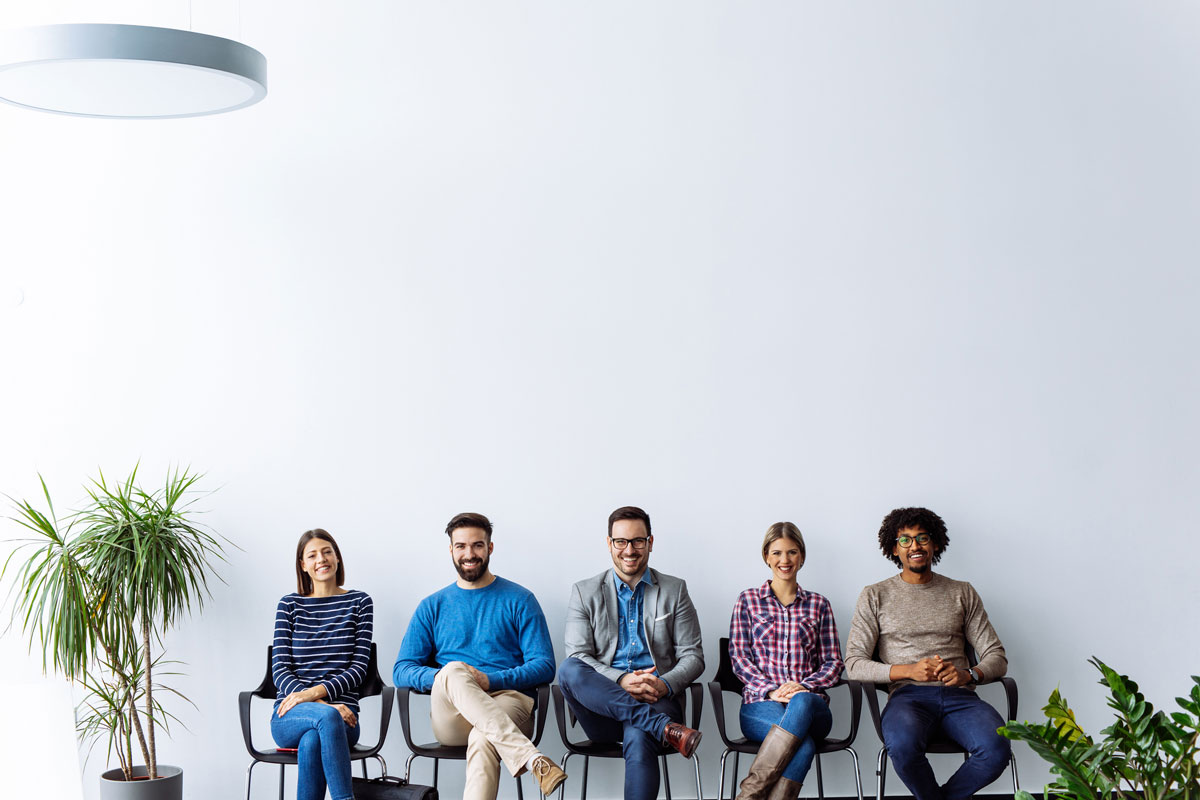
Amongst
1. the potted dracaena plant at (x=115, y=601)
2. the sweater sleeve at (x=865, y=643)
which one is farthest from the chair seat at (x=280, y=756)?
the sweater sleeve at (x=865, y=643)

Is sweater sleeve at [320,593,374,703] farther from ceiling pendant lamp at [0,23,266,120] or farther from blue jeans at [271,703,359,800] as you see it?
ceiling pendant lamp at [0,23,266,120]

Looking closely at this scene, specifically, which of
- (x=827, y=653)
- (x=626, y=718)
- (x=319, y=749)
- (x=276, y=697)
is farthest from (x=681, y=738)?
(x=276, y=697)

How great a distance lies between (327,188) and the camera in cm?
521

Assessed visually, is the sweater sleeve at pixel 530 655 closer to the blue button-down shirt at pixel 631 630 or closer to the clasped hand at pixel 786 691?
the blue button-down shirt at pixel 631 630

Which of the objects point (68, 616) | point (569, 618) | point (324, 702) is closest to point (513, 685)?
point (569, 618)

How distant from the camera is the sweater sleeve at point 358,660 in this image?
4.57 m

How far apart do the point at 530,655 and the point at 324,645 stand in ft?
2.80

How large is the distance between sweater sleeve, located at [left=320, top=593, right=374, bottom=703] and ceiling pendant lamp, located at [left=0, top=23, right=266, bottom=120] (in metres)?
2.24

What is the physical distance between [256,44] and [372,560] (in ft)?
7.95

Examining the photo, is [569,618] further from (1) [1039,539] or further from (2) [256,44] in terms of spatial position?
(2) [256,44]

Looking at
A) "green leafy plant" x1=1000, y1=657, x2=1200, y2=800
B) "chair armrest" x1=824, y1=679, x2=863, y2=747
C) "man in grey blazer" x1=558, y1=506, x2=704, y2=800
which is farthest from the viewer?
"chair armrest" x1=824, y1=679, x2=863, y2=747

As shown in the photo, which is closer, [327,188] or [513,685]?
[513,685]

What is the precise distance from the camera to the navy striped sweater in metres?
4.60

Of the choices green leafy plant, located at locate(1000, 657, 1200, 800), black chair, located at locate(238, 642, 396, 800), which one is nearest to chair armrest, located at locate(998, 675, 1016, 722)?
green leafy plant, located at locate(1000, 657, 1200, 800)
